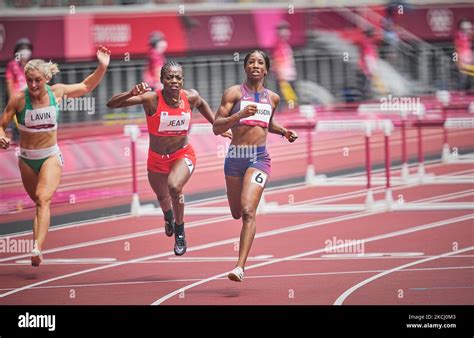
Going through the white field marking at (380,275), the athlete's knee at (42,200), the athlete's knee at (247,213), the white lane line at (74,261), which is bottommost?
the white field marking at (380,275)

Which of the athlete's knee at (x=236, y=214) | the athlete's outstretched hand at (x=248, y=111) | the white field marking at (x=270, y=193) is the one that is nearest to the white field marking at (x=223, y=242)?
the white field marking at (x=270, y=193)

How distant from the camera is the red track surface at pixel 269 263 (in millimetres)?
12867

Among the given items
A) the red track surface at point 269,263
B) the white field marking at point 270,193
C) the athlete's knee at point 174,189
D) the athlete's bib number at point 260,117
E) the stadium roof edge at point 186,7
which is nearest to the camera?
the athlete's bib number at point 260,117

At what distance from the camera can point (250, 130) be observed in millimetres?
12766

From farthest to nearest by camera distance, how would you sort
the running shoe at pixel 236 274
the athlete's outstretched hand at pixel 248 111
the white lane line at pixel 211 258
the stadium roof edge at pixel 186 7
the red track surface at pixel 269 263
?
the stadium roof edge at pixel 186 7 → the white lane line at pixel 211 258 → the red track surface at pixel 269 263 → the running shoe at pixel 236 274 → the athlete's outstretched hand at pixel 248 111

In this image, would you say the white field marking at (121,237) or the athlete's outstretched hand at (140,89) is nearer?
the athlete's outstretched hand at (140,89)

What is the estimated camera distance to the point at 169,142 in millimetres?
13031

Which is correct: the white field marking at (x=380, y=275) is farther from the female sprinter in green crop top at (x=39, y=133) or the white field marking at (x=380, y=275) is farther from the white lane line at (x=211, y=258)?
the female sprinter in green crop top at (x=39, y=133)

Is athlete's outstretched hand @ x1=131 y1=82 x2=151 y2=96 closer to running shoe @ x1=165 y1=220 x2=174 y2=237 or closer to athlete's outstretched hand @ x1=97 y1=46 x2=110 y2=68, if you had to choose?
athlete's outstretched hand @ x1=97 y1=46 x2=110 y2=68

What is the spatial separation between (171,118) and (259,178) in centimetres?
91

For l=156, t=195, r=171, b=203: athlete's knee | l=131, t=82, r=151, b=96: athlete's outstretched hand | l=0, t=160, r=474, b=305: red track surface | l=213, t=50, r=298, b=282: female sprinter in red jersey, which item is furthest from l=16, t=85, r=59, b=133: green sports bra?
l=213, t=50, r=298, b=282: female sprinter in red jersey

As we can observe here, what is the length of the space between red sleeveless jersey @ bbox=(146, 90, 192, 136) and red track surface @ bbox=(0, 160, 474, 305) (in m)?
0.87

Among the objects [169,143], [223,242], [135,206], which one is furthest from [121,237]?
[169,143]

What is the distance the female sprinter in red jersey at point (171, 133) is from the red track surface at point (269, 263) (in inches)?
12.6
